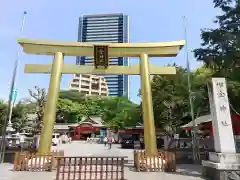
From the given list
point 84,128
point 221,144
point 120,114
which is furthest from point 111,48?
point 84,128

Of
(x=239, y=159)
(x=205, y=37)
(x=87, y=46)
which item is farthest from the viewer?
(x=205, y=37)

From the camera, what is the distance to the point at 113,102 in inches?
2222

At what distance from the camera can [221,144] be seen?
8.05m

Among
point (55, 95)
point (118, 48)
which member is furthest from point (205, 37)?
point (55, 95)

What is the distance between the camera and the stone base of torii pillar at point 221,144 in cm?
764

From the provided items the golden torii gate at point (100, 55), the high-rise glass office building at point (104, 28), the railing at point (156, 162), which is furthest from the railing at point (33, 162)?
the high-rise glass office building at point (104, 28)

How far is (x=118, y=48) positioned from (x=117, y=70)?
124 cm

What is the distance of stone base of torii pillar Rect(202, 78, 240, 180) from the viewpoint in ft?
25.1

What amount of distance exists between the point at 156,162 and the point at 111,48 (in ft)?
21.3

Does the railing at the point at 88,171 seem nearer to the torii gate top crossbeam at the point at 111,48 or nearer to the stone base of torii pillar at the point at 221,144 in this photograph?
the stone base of torii pillar at the point at 221,144

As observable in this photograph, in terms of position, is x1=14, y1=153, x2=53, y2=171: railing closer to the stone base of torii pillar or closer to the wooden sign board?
the wooden sign board

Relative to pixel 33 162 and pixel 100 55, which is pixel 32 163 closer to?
pixel 33 162

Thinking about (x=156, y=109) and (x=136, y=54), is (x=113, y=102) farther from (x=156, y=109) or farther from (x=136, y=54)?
(x=136, y=54)

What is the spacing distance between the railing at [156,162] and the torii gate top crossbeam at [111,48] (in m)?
5.56
